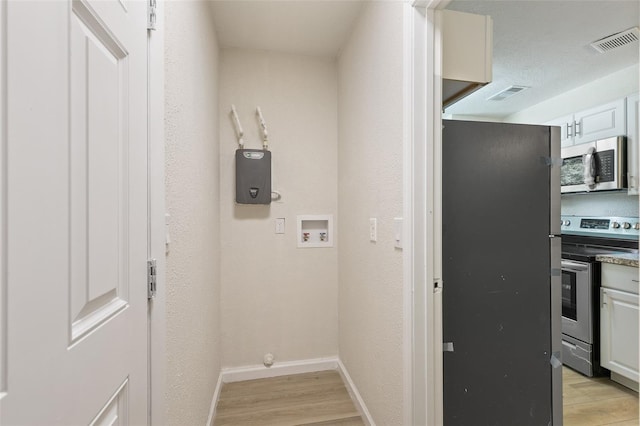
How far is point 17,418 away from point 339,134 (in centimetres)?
222

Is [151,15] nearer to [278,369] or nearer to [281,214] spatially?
[281,214]

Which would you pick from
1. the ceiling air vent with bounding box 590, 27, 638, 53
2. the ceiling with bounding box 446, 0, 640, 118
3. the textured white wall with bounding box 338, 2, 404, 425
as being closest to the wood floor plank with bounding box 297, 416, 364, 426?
the textured white wall with bounding box 338, 2, 404, 425

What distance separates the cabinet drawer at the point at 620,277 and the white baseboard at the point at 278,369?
Answer: 2.13 meters

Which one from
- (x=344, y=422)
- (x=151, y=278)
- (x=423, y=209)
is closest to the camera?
(x=151, y=278)

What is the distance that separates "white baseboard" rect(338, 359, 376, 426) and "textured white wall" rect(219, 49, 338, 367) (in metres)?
0.18

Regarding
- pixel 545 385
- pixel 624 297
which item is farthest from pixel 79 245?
pixel 624 297

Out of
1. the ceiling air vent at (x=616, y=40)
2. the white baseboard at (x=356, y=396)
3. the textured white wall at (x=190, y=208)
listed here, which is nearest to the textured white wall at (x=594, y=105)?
the ceiling air vent at (x=616, y=40)

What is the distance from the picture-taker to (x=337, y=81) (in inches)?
94.8

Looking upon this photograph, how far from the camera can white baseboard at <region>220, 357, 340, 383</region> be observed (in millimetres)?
2240

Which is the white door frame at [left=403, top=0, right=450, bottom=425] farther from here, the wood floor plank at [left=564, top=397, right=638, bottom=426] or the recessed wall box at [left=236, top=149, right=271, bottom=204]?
the wood floor plank at [left=564, top=397, right=638, bottom=426]

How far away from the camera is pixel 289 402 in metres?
1.98

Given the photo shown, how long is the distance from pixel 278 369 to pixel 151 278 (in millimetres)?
Answer: 1738

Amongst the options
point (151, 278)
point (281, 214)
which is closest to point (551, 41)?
point (281, 214)

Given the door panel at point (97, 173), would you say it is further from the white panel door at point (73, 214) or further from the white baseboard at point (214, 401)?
the white baseboard at point (214, 401)
